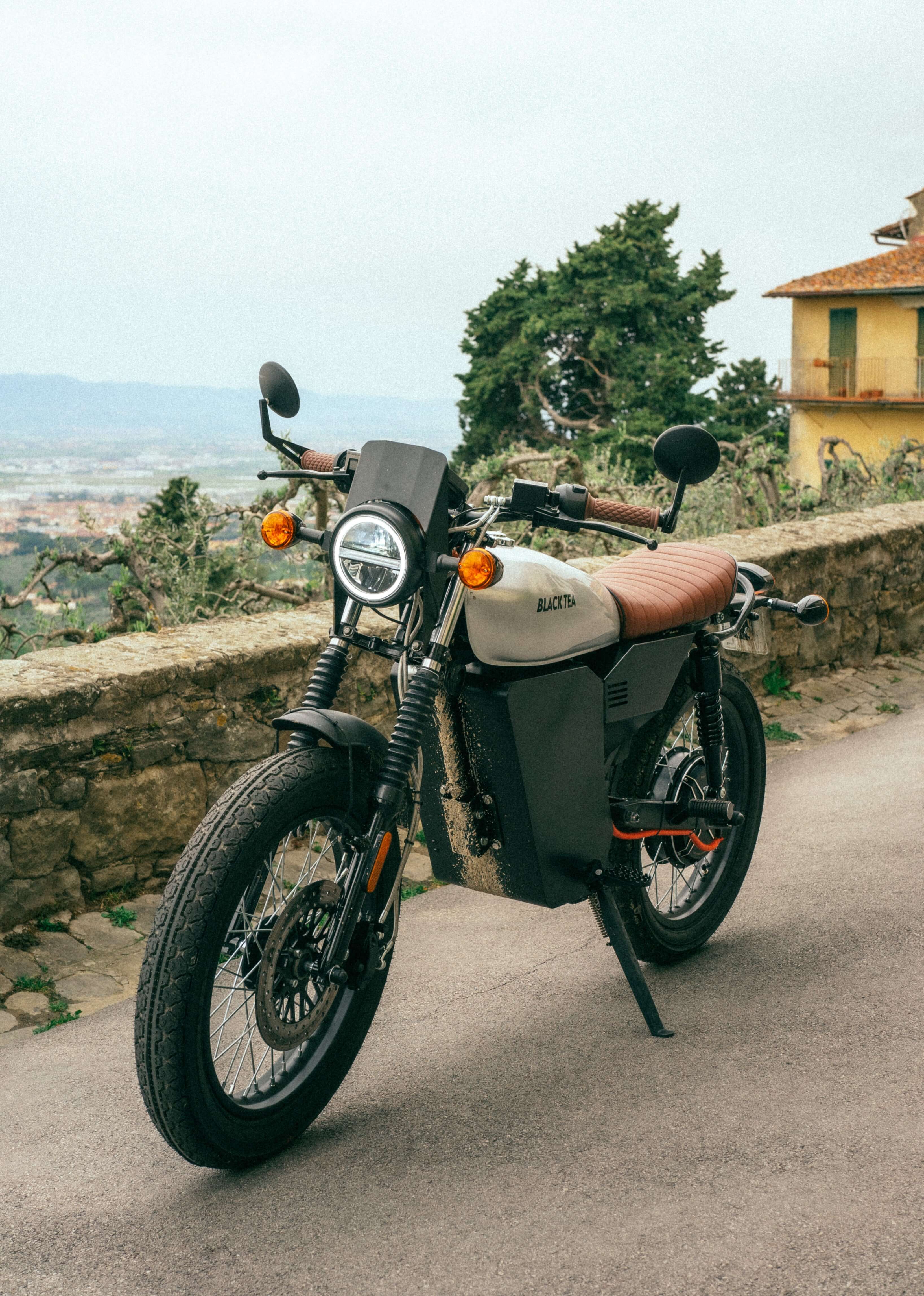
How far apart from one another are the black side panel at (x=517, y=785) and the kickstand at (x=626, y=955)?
0.34ft

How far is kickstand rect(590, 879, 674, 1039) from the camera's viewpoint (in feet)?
10.5

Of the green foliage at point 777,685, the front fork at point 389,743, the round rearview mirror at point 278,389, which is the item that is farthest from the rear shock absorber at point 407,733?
the green foliage at point 777,685

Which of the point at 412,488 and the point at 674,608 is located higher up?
the point at 412,488

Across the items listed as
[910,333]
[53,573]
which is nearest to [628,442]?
[910,333]

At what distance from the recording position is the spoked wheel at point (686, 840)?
341 cm

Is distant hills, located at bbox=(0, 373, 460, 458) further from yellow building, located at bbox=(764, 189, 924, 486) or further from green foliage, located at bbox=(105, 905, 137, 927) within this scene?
yellow building, located at bbox=(764, 189, 924, 486)

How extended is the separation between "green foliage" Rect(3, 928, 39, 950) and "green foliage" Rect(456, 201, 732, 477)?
38197mm

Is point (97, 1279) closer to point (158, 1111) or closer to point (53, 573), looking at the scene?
point (158, 1111)

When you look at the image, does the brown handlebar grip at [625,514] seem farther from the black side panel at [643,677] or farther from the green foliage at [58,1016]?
the green foliage at [58,1016]

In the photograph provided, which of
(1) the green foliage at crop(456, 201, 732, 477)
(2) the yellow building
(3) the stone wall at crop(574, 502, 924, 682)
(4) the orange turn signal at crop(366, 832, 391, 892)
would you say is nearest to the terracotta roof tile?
(2) the yellow building

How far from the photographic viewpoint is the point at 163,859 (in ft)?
13.5

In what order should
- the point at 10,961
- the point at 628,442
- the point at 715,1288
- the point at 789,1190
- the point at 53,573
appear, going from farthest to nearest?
the point at 628,442, the point at 53,573, the point at 10,961, the point at 789,1190, the point at 715,1288

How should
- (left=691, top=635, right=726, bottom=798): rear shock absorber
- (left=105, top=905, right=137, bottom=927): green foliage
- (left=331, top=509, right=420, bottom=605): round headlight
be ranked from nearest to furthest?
(left=331, top=509, right=420, bottom=605): round headlight, (left=691, top=635, right=726, bottom=798): rear shock absorber, (left=105, top=905, right=137, bottom=927): green foliage

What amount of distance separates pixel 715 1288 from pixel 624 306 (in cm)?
4232
